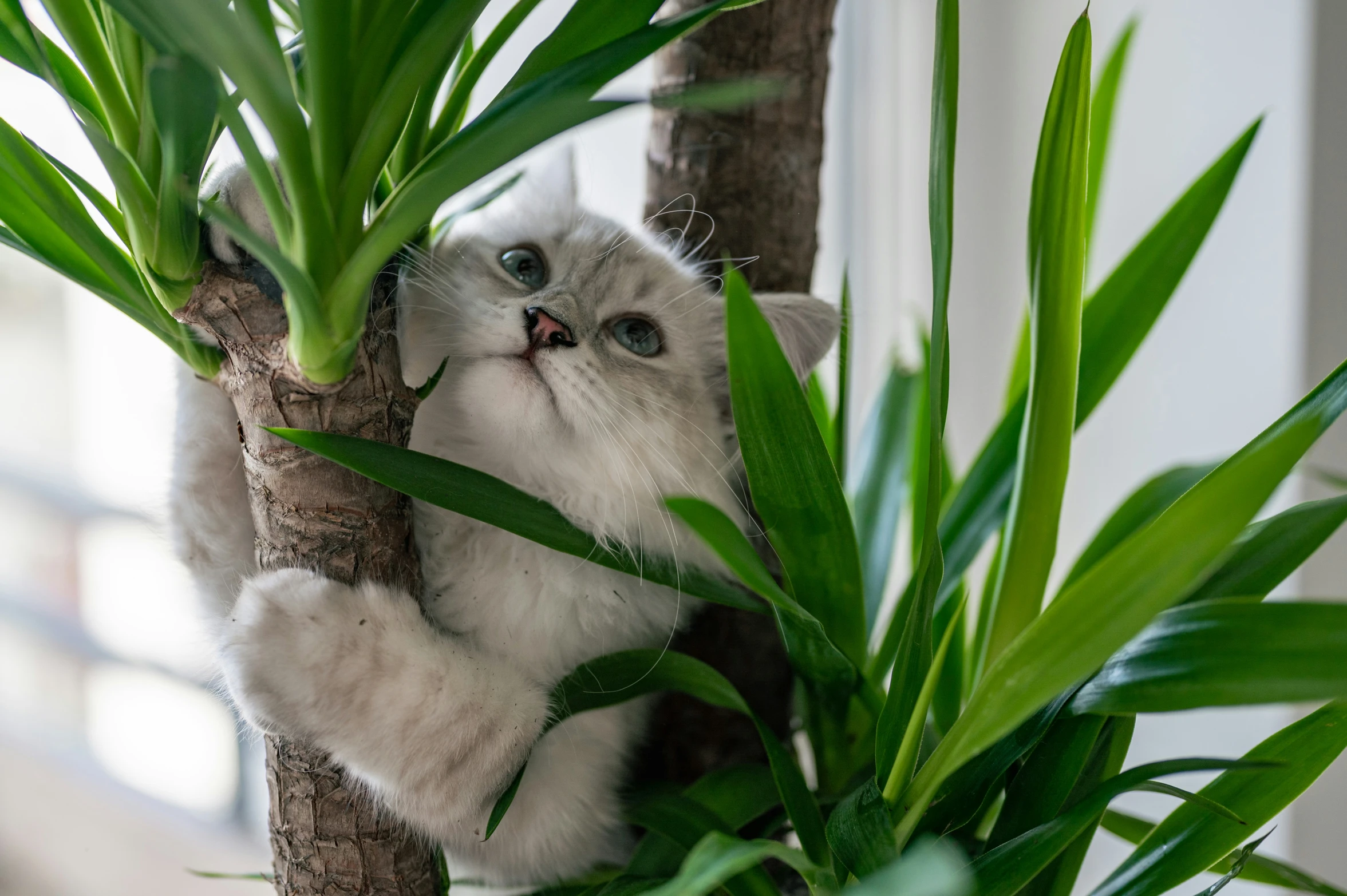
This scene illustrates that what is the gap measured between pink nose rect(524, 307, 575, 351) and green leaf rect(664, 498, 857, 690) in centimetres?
23

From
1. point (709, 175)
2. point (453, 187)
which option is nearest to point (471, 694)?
point (453, 187)

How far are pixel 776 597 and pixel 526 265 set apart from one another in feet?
1.56

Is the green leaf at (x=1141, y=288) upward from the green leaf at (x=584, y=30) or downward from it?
downward

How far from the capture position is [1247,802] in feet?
2.21

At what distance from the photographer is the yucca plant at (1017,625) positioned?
0.48 meters

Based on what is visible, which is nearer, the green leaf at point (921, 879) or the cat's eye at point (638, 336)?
the green leaf at point (921, 879)

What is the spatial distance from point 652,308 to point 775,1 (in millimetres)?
384

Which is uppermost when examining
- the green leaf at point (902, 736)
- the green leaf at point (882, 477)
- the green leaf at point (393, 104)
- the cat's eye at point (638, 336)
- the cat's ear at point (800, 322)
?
the green leaf at point (393, 104)

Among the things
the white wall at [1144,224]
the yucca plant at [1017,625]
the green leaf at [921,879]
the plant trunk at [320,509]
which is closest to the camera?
the green leaf at [921,879]

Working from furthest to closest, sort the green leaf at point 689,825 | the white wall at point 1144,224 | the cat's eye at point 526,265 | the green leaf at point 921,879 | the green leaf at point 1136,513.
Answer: the white wall at point 1144,224
the cat's eye at point 526,265
the green leaf at point 1136,513
the green leaf at point 689,825
the green leaf at point 921,879

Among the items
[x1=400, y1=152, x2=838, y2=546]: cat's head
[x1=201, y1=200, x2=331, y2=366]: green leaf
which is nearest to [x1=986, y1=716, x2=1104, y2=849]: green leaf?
[x1=400, y1=152, x2=838, y2=546]: cat's head

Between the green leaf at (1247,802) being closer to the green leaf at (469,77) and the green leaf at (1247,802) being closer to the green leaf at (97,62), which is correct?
the green leaf at (469,77)

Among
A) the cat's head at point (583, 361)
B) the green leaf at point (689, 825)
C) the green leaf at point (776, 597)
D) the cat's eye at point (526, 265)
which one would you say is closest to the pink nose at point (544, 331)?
the cat's head at point (583, 361)

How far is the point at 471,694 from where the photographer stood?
28.0 inches
